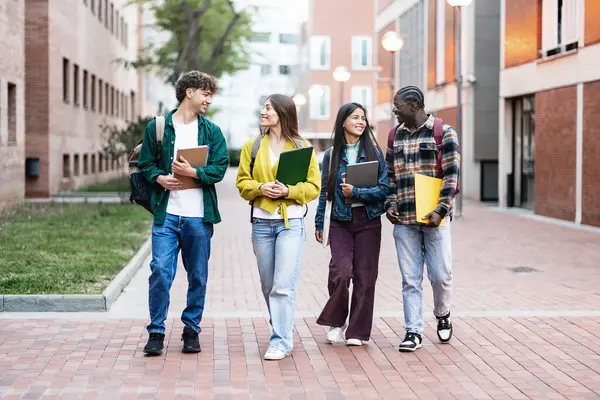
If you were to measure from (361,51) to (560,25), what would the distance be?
49255mm

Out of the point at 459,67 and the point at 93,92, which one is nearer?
the point at 459,67

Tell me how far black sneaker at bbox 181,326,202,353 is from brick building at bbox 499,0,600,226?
1458 cm

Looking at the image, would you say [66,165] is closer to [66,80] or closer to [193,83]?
[66,80]

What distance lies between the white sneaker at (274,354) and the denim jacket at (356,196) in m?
1.01

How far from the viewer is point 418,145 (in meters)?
7.69

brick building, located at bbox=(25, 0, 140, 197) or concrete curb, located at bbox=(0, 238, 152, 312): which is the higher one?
brick building, located at bbox=(25, 0, 140, 197)

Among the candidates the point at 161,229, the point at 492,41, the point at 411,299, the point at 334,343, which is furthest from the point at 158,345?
the point at 492,41

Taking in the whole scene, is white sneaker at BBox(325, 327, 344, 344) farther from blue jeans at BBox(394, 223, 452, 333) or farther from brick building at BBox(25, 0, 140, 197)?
brick building at BBox(25, 0, 140, 197)

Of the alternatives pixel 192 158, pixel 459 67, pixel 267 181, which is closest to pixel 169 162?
pixel 192 158

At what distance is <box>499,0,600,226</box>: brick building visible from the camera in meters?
21.2

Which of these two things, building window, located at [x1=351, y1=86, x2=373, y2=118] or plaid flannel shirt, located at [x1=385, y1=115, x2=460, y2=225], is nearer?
plaid flannel shirt, located at [x1=385, y1=115, x2=460, y2=225]

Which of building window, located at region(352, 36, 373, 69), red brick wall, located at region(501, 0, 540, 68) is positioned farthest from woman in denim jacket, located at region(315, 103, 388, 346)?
building window, located at region(352, 36, 373, 69)

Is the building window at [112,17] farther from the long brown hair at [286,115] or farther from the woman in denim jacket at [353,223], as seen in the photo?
the long brown hair at [286,115]

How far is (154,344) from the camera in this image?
740cm
